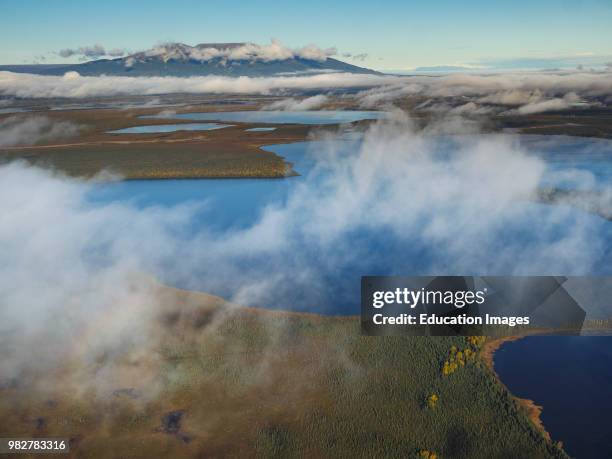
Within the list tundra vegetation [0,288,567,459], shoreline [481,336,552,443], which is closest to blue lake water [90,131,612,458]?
shoreline [481,336,552,443]

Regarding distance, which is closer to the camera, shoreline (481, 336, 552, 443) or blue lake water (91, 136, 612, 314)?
shoreline (481, 336, 552, 443)

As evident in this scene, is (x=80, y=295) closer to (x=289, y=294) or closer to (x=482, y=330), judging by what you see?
(x=289, y=294)

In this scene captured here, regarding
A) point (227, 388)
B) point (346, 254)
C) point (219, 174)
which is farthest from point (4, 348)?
point (219, 174)

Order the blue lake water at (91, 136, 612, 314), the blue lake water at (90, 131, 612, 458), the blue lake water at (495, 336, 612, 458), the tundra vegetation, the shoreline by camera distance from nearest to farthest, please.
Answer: the tundra vegetation
the blue lake water at (495, 336, 612, 458)
the shoreline
the blue lake water at (90, 131, 612, 458)
the blue lake water at (91, 136, 612, 314)

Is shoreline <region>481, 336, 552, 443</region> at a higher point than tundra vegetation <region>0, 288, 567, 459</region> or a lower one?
lower

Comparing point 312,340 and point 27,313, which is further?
point 27,313

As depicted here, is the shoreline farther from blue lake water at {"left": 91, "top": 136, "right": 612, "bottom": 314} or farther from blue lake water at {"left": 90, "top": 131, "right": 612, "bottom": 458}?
blue lake water at {"left": 91, "top": 136, "right": 612, "bottom": 314}

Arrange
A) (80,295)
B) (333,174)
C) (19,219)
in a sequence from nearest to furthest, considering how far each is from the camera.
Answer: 1. (80,295)
2. (19,219)
3. (333,174)

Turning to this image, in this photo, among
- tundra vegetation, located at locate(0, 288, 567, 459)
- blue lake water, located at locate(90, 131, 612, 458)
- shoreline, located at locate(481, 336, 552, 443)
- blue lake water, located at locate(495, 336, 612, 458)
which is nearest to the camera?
tundra vegetation, located at locate(0, 288, 567, 459)

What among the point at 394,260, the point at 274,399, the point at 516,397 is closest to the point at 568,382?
the point at 516,397
